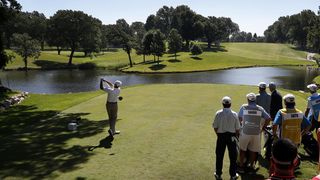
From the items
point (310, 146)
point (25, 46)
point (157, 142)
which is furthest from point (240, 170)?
point (25, 46)

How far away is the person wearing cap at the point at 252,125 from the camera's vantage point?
1141 centimetres

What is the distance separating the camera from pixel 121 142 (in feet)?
49.0

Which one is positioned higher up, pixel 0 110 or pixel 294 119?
pixel 294 119

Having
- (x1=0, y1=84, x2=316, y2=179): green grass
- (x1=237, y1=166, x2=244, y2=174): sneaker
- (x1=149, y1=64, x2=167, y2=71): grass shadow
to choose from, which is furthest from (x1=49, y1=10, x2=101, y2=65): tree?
(x1=237, y1=166, x2=244, y2=174): sneaker

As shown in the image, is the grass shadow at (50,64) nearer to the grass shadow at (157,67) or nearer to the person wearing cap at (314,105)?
the grass shadow at (157,67)

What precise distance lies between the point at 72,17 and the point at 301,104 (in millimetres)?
90614

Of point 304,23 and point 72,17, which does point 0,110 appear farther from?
point 304,23

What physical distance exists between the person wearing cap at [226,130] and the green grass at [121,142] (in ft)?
1.60

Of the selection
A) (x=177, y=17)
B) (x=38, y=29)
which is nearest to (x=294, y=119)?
(x=38, y=29)

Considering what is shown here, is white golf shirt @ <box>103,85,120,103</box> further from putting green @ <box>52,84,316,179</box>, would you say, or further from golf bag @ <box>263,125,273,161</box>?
golf bag @ <box>263,125,273,161</box>

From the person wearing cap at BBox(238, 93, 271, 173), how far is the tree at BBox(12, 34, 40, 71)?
288 feet

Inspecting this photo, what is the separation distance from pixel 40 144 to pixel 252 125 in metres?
8.40

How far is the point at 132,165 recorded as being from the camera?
1205 cm

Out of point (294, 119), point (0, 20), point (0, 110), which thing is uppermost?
point (0, 20)
